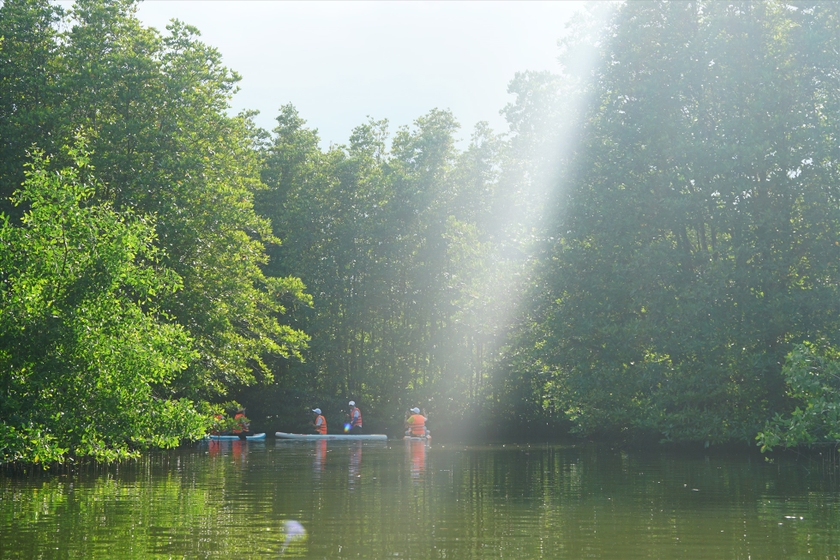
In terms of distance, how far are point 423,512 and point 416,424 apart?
25.1m

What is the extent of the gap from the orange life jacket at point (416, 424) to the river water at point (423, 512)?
49.6 ft

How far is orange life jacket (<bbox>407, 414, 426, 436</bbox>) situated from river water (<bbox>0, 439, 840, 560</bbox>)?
1512 cm

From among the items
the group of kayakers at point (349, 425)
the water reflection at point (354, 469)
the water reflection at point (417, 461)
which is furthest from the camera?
the group of kayakers at point (349, 425)

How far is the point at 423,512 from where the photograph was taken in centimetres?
1248

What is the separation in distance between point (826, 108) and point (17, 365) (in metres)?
23.0

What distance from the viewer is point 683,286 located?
29234mm

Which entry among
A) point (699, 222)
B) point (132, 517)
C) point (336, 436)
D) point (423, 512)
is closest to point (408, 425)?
point (336, 436)

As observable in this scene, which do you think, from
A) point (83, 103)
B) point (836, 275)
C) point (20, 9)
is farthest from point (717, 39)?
point (20, 9)

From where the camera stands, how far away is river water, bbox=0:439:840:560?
30.8ft

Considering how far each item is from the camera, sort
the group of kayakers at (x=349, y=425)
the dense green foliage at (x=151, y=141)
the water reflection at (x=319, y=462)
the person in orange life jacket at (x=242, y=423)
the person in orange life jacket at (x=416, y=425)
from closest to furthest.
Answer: the water reflection at (x=319, y=462), the dense green foliage at (x=151, y=141), the person in orange life jacket at (x=242, y=423), the group of kayakers at (x=349, y=425), the person in orange life jacket at (x=416, y=425)

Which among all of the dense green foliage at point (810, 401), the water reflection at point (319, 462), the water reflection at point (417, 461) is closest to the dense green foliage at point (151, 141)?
the water reflection at point (319, 462)

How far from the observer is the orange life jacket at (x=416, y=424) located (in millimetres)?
37406

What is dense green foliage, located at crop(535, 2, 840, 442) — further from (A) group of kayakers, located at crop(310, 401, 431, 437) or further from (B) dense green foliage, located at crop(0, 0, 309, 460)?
(B) dense green foliage, located at crop(0, 0, 309, 460)

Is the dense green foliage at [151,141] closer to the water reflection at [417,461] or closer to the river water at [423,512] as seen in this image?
the water reflection at [417,461]
